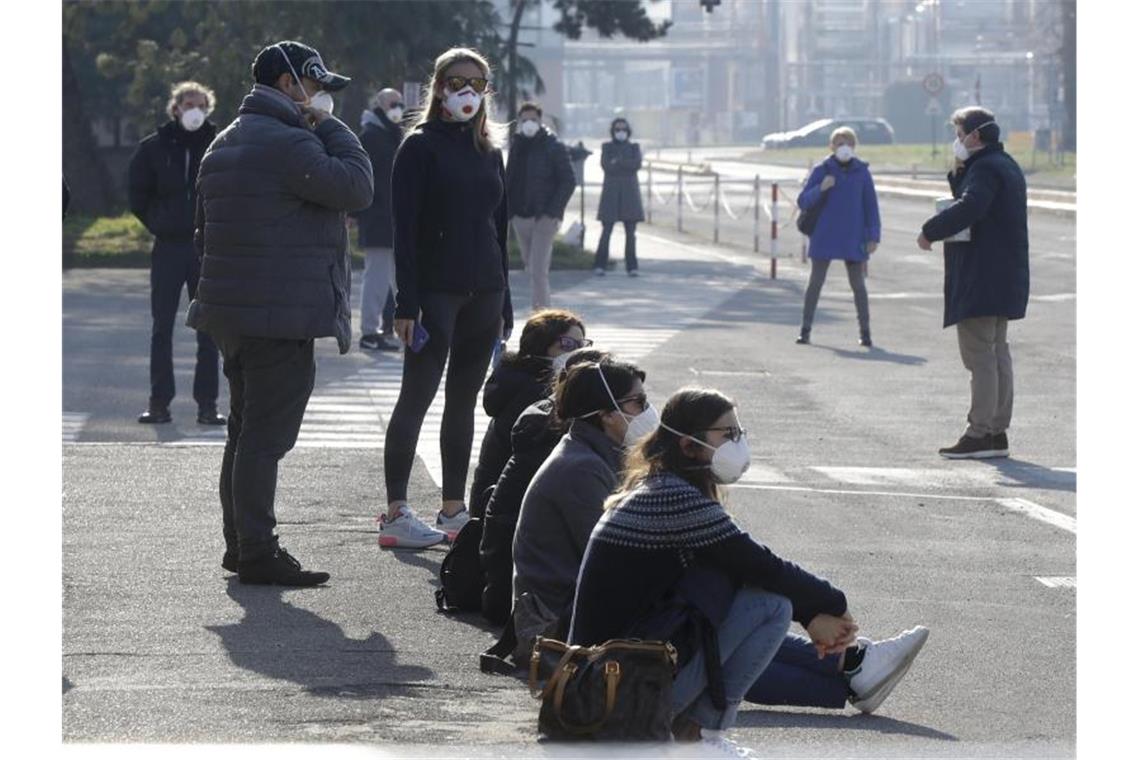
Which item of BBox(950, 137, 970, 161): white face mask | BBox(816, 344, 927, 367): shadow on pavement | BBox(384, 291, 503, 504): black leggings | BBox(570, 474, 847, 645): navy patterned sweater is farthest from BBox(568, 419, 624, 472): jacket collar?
BBox(816, 344, 927, 367): shadow on pavement

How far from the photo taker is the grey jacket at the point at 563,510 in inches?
275

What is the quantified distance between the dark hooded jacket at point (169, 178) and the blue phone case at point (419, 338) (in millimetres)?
4038

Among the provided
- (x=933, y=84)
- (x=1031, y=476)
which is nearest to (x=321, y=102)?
(x=1031, y=476)

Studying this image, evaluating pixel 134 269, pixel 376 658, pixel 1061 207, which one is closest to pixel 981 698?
pixel 376 658

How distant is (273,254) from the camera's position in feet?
26.8

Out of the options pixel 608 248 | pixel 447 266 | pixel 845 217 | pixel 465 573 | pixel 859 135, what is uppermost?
pixel 859 135

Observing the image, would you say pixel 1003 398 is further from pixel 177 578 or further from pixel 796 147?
pixel 796 147

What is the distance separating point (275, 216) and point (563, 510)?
1756 mm

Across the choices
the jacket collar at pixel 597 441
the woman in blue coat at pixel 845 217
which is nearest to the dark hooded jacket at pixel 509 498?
the jacket collar at pixel 597 441

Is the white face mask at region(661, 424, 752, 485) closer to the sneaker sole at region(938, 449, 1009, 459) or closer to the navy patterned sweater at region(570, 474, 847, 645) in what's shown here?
the navy patterned sweater at region(570, 474, 847, 645)

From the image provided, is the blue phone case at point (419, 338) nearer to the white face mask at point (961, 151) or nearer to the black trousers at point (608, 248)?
the white face mask at point (961, 151)

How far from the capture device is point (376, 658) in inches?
285

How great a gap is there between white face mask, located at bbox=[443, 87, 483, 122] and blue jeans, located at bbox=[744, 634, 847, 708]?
3.06 m

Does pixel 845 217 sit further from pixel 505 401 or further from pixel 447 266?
pixel 505 401
